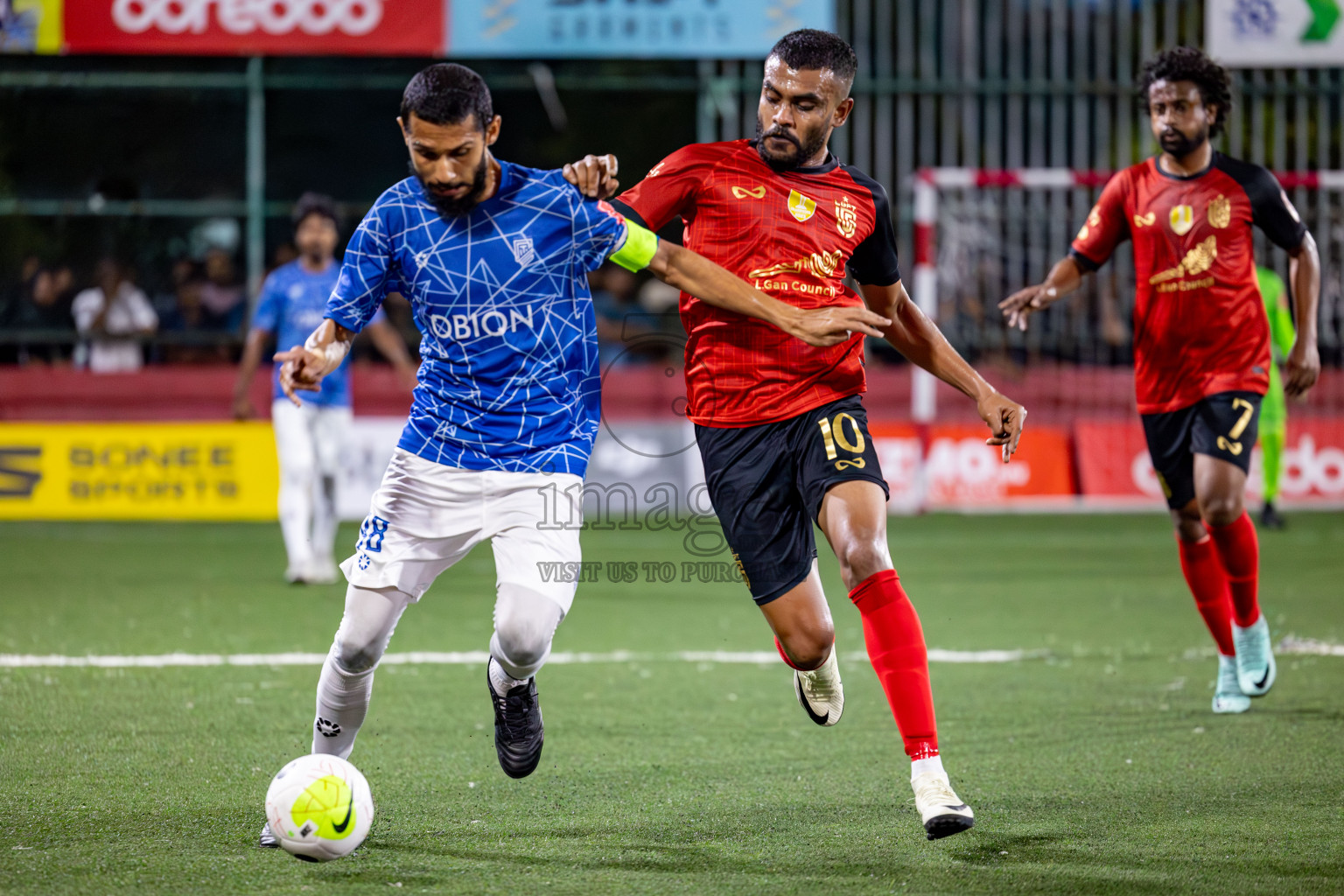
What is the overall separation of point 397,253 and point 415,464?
1.87 feet

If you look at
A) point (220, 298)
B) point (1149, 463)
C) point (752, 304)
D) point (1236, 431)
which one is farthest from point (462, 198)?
Result: point (220, 298)

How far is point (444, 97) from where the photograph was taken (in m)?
3.90

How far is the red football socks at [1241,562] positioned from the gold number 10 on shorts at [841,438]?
2.20 m

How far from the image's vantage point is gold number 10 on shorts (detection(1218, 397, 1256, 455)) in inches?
227

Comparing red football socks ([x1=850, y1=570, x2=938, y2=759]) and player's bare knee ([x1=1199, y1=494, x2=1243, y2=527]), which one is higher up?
player's bare knee ([x1=1199, y1=494, x2=1243, y2=527])

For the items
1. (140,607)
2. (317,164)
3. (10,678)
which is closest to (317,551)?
(140,607)

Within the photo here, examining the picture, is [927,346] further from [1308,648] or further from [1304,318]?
[1308,648]

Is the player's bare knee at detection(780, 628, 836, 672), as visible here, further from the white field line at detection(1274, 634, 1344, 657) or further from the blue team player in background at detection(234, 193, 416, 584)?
the blue team player in background at detection(234, 193, 416, 584)

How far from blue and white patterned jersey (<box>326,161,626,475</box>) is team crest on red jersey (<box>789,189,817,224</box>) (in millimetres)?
628

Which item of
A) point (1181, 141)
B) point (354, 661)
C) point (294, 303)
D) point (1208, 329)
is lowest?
point (354, 661)

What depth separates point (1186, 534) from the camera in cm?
604

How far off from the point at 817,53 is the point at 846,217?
1.58 ft

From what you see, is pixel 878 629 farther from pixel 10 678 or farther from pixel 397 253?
pixel 10 678

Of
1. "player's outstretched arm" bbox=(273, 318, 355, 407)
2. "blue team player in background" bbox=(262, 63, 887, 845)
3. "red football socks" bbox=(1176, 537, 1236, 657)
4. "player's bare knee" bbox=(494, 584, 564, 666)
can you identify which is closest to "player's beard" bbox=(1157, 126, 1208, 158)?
"red football socks" bbox=(1176, 537, 1236, 657)
